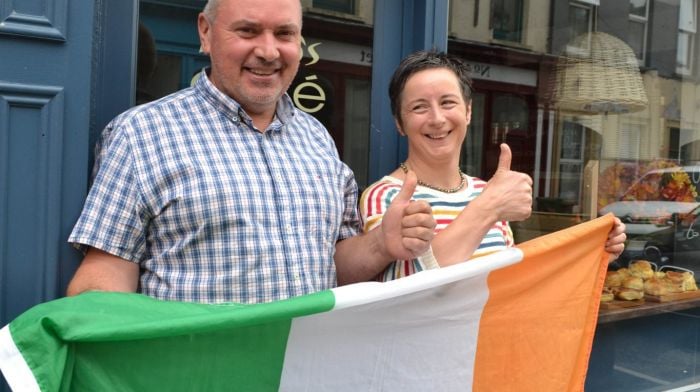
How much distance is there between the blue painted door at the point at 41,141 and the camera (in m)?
1.59

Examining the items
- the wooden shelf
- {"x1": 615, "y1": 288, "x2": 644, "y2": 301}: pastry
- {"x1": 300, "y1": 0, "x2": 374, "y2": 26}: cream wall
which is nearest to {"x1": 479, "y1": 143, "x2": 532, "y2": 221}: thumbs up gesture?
{"x1": 300, "y1": 0, "x2": 374, "y2": 26}: cream wall

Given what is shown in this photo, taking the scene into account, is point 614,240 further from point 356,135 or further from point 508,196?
point 356,135

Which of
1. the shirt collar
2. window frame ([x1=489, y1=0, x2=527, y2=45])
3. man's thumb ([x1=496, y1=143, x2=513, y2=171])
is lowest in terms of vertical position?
man's thumb ([x1=496, y1=143, x2=513, y2=171])

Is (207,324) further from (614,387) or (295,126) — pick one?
(614,387)

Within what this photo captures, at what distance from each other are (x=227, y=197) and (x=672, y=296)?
343 cm

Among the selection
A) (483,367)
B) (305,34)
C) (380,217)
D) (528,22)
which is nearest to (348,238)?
(380,217)

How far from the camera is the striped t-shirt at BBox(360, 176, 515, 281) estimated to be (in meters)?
1.83

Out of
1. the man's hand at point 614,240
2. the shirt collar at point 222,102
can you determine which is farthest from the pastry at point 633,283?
the shirt collar at point 222,102

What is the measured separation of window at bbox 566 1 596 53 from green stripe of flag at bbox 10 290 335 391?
3.11 metres

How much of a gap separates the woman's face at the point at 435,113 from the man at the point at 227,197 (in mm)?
335

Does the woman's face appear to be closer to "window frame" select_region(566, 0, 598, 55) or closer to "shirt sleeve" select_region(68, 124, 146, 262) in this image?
"shirt sleeve" select_region(68, 124, 146, 262)

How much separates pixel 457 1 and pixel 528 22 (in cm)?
81

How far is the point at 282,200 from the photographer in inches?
65.1

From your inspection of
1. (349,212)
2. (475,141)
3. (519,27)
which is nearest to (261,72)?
(349,212)
